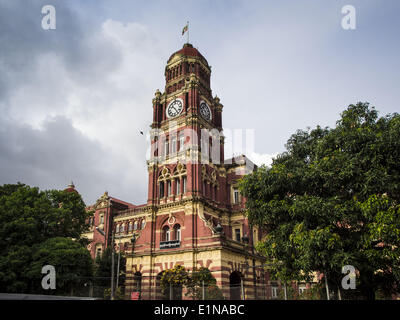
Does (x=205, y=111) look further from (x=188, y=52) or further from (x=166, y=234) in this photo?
(x=166, y=234)

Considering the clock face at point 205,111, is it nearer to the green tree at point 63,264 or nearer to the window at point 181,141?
the window at point 181,141

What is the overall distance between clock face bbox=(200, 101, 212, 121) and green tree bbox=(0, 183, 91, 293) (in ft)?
64.7

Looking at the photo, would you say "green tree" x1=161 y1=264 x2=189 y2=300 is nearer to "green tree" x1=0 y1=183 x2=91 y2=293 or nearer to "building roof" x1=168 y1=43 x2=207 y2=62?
"green tree" x1=0 y1=183 x2=91 y2=293

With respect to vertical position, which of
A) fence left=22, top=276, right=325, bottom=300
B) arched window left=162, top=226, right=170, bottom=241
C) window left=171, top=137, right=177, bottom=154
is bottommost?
fence left=22, top=276, right=325, bottom=300

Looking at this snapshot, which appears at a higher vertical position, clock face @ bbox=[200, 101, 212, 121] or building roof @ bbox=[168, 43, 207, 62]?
building roof @ bbox=[168, 43, 207, 62]

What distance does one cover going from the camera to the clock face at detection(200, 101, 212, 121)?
44.3 meters

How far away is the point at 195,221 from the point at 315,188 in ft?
62.8

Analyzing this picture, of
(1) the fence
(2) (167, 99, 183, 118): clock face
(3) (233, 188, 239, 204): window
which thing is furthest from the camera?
(3) (233, 188, 239, 204): window

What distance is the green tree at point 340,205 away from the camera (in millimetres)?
16078

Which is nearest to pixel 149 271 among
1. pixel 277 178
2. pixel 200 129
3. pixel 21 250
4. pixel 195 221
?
pixel 195 221

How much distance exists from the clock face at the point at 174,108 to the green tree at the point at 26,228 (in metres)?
16.7

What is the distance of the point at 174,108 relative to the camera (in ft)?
145

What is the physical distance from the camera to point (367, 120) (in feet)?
65.5

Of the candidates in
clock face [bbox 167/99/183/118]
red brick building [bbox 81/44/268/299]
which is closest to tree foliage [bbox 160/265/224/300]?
red brick building [bbox 81/44/268/299]
